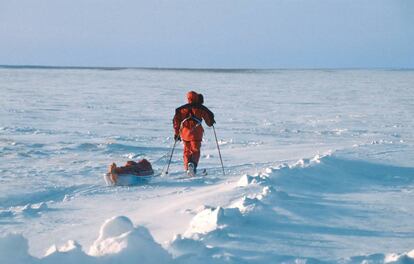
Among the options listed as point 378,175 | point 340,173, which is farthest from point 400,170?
point 340,173

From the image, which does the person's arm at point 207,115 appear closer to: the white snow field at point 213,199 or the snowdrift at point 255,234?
the white snow field at point 213,199

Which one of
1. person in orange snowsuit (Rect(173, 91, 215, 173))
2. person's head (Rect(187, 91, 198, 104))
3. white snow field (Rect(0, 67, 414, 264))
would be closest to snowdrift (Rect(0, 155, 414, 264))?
white snow field (Rect(0, 67, 414, 264))

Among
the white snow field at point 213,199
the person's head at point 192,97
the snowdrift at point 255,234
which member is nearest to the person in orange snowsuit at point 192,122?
the person's head at point 192,97

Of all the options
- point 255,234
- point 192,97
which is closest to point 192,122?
point 192,97

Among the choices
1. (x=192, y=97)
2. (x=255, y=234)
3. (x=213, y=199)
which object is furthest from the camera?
(x=192, y=97)

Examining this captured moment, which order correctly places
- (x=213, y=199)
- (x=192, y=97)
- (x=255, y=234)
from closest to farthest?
(x=255, y=234), (x=213, y=199), (x=192, y=97)

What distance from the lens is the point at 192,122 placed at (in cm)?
797

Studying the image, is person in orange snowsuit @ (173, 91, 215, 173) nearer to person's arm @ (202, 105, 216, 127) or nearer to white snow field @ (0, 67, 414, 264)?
person's arm @ (202, 105, 216, 127)

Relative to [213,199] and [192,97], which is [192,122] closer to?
[192,97]

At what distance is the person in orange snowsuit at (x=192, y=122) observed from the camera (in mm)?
7910

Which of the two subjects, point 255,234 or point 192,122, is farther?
point 192,122

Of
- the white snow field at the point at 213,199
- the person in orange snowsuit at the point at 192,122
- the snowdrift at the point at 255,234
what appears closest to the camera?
the snowdrift at the point at 255,234

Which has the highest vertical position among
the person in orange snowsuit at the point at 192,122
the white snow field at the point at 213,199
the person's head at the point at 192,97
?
the person's head at the point at 192,97

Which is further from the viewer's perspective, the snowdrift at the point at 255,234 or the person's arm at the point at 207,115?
the person's arm at the point at 207,115
